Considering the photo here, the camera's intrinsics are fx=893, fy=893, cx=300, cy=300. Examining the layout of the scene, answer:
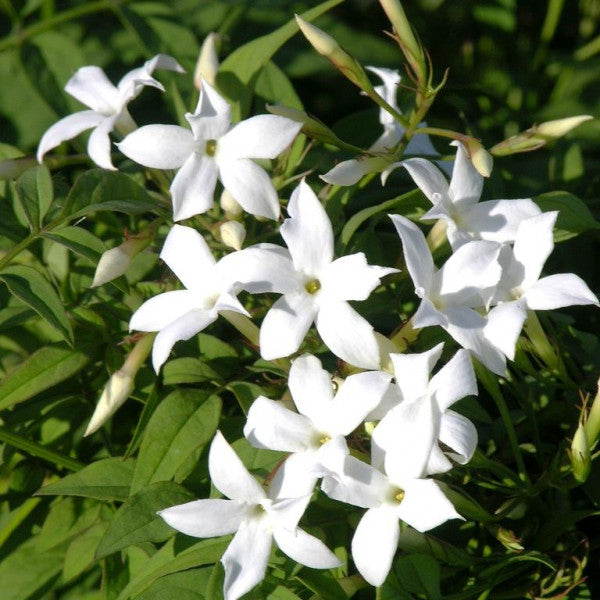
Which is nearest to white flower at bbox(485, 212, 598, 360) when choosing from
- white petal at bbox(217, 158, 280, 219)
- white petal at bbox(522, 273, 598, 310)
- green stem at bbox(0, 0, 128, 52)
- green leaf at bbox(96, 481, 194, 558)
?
white petal at bbox(522, 273, 598, 310)

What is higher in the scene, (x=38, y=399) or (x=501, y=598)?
(x=38, y=399)

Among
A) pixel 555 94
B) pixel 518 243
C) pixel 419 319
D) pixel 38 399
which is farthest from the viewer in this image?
pixel 555 94

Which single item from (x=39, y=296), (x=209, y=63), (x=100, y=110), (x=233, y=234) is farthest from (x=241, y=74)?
(x=39, y=296)

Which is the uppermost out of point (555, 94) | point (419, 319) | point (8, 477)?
point (419, 319)

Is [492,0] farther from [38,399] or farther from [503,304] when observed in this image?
[38,399]

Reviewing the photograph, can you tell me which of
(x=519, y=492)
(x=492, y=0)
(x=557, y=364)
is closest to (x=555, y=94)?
(x=492, y=0)

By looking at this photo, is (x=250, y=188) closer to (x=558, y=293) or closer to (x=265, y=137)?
(x=265, y=137)
